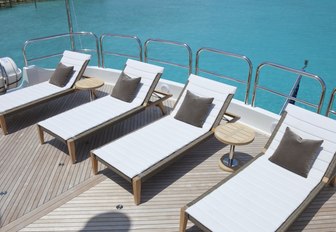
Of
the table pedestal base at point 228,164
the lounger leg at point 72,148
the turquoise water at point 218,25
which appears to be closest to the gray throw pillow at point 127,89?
the lounger leg at point 72,148

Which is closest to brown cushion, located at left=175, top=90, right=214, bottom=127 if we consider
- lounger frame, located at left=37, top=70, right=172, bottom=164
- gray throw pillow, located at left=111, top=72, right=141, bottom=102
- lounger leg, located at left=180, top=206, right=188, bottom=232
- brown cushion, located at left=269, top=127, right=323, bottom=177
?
lounger frame, located at left=37, top=70, right=172, bottom=164

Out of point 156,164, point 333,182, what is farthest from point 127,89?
point 333,182

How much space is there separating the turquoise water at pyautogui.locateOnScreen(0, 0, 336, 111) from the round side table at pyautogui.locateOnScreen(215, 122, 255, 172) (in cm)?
706

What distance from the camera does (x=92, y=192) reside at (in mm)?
3912

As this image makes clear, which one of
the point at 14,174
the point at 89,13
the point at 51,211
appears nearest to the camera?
the point at 51,211

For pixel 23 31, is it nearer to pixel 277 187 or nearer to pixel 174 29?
pixel 174 29

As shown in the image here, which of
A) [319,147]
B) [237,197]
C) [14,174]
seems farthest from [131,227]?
[319,147]

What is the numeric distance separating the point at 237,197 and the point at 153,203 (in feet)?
3.56

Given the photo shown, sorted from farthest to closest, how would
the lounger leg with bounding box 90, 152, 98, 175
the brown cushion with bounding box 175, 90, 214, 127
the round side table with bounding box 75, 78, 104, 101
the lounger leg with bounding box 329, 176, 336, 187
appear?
the round side table with bounding box 75, 78, 104, 101, the brown cushion with bounding box 175, 90, 214, 127, the lounger leg with bounding box 90, 152, 98, 175, the lounger leg with bounding box 329, 176, 336, 187

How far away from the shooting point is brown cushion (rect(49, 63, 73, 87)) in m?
6.27

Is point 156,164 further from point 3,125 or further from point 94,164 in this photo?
→ point 3,125

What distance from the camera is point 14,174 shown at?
4.27 m

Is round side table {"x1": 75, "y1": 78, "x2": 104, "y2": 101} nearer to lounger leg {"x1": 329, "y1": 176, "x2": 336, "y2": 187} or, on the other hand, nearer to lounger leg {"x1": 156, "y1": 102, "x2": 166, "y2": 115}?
lounger leg {"x1": 156, "y1": 102, "x2": 166, "y2": 115}

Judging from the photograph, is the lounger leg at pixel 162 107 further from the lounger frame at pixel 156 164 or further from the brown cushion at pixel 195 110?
the lounger frame at pixel 156 164
